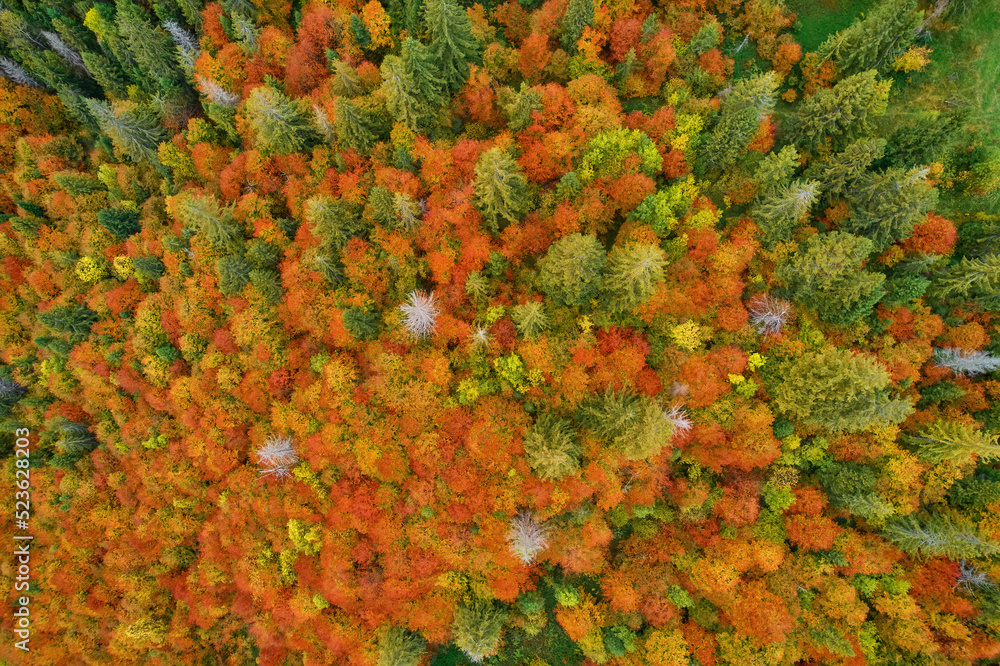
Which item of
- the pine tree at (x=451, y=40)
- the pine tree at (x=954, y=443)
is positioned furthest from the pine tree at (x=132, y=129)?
the pine tree at (x=954, y=443)

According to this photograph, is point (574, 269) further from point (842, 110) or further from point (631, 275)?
point (842, 110)

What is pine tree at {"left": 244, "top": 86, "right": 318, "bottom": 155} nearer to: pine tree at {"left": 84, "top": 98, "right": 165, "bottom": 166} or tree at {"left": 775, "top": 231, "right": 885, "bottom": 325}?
pine tree at {"left": 84, "top": 98, "right": 165, "bottom": 166}

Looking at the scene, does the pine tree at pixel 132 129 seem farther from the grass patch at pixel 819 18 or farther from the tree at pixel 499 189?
the grass patch at pixel 819 18

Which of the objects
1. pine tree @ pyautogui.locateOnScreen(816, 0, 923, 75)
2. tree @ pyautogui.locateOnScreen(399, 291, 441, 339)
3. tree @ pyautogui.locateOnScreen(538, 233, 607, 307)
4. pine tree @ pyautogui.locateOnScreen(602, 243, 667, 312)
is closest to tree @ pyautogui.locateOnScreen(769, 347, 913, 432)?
pine tree @ pyautogui.locateOnScreen(602, 243, 667, 312)

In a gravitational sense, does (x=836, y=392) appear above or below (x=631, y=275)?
below

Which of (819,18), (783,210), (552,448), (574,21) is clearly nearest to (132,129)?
(574,21)
